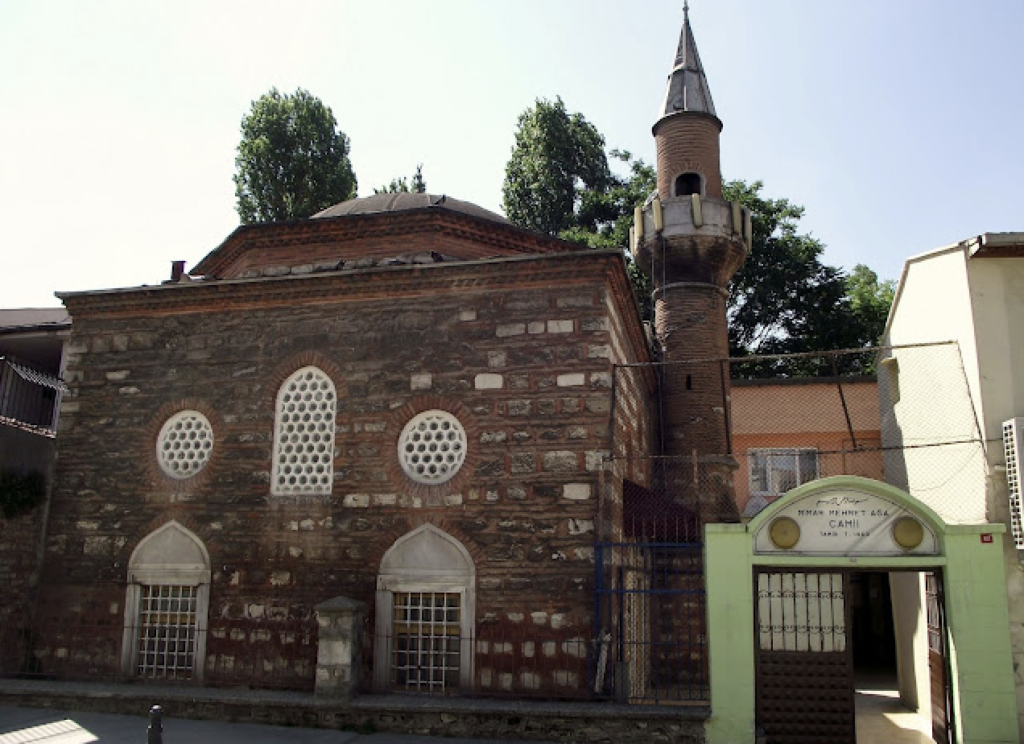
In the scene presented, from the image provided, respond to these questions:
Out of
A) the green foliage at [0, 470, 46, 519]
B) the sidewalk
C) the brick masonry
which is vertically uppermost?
the brick masonry

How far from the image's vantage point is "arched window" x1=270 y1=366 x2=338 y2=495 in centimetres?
980

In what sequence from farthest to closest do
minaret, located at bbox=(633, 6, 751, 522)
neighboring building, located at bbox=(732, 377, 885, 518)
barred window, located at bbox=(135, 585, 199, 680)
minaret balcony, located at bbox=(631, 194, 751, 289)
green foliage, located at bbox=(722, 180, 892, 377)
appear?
green foliage, located at bbox=(722, 180, 892, 377), neighboring building, located at bbox=(732, 377, 885, 518), minaret balcony, located at bbox=(631, 194, 751, 289), minaret, located at bbox=(633, 6, 751, 522), barred window, located at bbox=(135, 585, 199, 680)

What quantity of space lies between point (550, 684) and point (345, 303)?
16.2 ft

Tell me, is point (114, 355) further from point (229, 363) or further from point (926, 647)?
point (926, 647)

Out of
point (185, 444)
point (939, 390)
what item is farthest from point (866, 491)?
point (185, 444)

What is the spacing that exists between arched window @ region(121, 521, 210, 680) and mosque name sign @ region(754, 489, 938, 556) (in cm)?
636

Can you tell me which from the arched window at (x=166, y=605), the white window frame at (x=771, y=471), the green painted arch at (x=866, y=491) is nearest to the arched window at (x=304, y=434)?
the arched window at (x=166, y=605)

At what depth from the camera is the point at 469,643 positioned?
8750mm

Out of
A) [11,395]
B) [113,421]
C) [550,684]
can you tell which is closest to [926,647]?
[550,684]

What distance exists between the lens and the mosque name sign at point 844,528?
7.55m

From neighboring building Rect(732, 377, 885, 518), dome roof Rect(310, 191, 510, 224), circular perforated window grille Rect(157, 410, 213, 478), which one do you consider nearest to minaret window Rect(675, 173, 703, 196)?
dome roof Rect(310, 191, 510, 224)

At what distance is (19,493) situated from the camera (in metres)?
10.1

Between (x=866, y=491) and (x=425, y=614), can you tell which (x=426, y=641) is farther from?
(x=866, y=491)

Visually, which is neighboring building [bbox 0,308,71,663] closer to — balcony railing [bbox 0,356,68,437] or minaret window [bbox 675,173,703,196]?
balcony railing [bbox 0,356,68,437]
